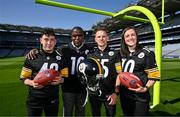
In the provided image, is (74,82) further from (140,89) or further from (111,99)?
(140,89)

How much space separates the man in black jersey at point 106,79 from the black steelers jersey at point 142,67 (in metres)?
0.25

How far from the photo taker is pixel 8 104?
281 inches

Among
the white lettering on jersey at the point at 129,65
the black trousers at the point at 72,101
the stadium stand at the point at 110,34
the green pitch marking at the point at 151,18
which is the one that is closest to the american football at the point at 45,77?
the black trousers at the point at 72,101

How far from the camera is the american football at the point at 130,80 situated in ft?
11.2

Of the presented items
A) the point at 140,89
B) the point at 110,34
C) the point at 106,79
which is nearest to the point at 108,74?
the point at 106,79

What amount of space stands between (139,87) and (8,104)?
462 cm

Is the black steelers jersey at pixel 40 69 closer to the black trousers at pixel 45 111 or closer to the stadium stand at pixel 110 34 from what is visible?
the black trousers at pixel 45 111

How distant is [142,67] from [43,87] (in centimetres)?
129

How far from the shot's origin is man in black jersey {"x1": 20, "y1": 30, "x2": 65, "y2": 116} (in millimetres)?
3672

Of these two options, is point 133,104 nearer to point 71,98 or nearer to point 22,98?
point 71,98

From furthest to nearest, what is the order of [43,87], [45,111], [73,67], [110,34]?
[110,34]
[73,67]
[45,111]
[43,87]

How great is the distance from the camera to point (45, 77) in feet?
11.5

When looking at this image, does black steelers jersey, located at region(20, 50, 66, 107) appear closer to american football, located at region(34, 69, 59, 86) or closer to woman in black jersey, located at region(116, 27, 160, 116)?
american football, located at region(34, 69, 59, 86)

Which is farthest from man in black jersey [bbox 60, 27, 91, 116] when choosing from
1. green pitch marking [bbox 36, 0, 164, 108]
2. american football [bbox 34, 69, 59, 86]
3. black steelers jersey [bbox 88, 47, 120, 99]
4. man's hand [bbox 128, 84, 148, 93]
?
green pitch marking [bbox 36, 0, 164, 108]
